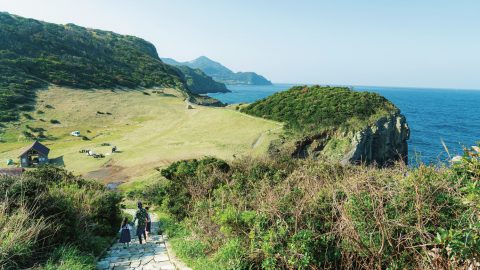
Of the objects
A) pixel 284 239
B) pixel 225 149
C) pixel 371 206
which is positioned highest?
pixel 371 206

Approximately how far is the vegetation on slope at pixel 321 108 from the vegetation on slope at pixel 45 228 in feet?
102

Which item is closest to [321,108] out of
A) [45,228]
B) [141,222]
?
[141,222]

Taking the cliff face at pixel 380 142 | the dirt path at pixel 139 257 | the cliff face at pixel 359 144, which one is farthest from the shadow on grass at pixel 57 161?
the cliff face at pixel 380 142

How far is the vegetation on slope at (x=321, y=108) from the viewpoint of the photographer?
135ft

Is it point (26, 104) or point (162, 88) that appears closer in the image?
point (26, 104)

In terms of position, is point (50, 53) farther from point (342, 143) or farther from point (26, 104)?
point (342, 143)

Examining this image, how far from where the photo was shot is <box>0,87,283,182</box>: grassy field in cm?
3734

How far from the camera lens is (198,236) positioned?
11.8m

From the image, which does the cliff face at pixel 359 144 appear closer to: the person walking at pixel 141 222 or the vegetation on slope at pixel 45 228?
the person walking at pixel 141 222

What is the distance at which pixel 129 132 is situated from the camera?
5559 cm

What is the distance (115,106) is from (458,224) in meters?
75.1

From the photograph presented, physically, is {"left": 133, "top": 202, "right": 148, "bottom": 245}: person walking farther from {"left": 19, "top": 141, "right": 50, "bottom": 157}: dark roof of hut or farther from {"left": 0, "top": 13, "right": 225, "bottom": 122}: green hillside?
{"left": 0, "top": 13, "right": 225, "bottom": 122}: green hillside

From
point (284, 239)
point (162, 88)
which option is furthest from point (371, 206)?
point (162, 88)

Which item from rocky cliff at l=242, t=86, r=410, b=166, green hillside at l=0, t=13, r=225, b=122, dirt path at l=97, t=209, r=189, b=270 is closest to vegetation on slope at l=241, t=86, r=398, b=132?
rocky cliff at l=242, t=86, r=410, b=166
